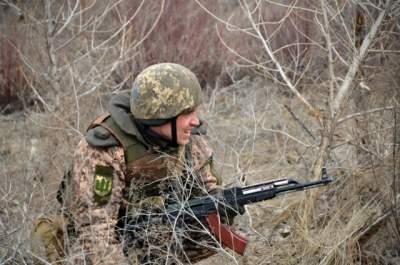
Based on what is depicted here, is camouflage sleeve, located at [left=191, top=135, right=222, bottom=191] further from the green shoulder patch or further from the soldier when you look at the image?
the green shoulder patch

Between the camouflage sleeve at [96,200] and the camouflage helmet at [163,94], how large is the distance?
0.23 m

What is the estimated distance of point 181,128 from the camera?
3.15m

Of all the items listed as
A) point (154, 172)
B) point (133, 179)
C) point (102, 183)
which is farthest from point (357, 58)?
point (102, 183)

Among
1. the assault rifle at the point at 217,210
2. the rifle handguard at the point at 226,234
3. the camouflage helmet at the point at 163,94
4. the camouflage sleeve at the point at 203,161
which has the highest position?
the camouflage helmet at the point at 163,94

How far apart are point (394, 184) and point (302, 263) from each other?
60 cm

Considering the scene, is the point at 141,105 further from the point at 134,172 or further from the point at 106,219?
the point at 106,219

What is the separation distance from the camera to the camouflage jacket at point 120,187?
2.98 metres

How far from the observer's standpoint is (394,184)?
3373 millimetres

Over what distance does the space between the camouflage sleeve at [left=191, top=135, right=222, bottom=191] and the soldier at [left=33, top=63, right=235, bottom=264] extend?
48 millimetres

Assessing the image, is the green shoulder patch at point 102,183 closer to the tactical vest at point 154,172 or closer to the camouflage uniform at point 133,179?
the camouflage uniform at point 133,179

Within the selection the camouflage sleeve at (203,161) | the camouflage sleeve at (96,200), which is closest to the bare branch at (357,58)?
the camouflage sleeve at (203,161)

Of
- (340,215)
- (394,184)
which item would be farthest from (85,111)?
(394,184)

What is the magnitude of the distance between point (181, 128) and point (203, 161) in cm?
32

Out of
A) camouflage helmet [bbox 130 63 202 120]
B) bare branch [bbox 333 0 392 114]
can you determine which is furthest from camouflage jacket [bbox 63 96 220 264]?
bare branch [bbox 333 0 392 114]
